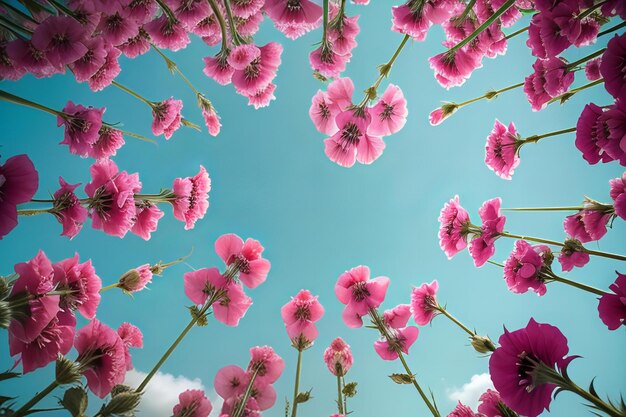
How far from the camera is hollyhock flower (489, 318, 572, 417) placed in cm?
70

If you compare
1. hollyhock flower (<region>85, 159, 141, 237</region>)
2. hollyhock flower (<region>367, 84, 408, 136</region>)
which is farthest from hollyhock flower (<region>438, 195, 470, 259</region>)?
hollyhock flower (<region>85, 159, 141, 237</region>)

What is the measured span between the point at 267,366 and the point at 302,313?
0.29 meters

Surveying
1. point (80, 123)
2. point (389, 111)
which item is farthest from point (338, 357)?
point (80, 123)

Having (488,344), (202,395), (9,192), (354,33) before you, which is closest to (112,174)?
(9,192)

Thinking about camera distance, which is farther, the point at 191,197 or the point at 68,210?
the point at 191,197

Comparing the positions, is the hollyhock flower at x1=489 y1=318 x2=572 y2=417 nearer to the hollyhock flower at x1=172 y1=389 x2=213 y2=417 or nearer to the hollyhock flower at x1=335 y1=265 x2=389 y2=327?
the hollyhock flower at x1=335 y1=265 x2=389 y2=327

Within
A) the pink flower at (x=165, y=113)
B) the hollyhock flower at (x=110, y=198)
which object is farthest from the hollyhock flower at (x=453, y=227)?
the pink flower at (x=165, y=113)

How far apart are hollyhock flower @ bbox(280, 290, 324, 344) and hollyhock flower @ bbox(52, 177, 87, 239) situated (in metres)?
0.92

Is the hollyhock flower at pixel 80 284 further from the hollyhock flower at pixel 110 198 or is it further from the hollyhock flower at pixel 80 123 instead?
the hollyhock flower at pixel 80 123

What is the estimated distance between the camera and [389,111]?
1.33 metres

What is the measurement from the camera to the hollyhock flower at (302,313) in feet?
4.92

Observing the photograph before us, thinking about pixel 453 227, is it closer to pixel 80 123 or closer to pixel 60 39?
pixel 80 123

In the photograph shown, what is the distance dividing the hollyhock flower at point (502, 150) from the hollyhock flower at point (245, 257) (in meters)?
1.20

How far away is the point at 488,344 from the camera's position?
1089 mm
